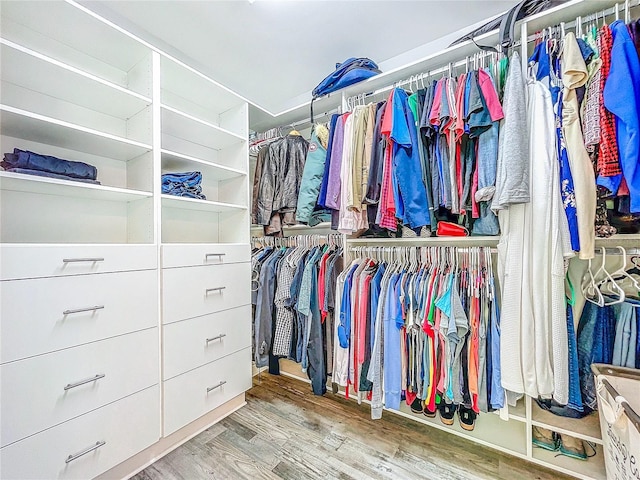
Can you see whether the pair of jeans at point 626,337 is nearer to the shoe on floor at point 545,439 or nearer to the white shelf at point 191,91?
the shoe on floor at point 545,439

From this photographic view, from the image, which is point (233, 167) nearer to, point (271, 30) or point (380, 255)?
point (271, 30)

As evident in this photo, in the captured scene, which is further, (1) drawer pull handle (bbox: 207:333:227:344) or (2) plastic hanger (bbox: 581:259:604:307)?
(1) drawer pull handle (bbox: 207:333:227:344)

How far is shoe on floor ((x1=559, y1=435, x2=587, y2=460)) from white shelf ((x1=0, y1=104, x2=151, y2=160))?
2522mm

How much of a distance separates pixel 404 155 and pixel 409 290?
2.28 feet

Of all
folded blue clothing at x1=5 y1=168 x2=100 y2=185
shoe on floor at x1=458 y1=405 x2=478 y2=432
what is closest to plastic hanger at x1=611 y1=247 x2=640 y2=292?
shoe on floor at x1=458 y1=405 x2=478 y2=432

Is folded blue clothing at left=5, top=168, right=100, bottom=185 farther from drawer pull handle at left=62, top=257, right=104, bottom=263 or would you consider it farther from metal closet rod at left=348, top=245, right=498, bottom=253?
Answer: metal closet rod at left=348, top=245, right=498, bottom=253

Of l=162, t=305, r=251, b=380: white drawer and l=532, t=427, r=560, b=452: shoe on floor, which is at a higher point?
l=162, t=305, r=251, b=380: white drawer

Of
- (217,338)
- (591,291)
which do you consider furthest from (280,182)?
(591,291)

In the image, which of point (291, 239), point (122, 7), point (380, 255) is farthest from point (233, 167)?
point (380, 255)

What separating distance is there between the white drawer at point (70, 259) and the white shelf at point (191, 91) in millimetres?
1025

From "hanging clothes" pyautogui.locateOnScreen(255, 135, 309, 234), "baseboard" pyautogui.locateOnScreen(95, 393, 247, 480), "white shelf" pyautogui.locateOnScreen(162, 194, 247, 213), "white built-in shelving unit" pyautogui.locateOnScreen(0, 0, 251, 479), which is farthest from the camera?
"hanging clothes" pyautogui.locateOnScreen(255, 135, 309, 234)

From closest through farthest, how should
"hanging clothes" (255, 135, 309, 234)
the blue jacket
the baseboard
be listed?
the blue jacket, the baseboard, "hanging clothes" (255, 135, 309, 234)

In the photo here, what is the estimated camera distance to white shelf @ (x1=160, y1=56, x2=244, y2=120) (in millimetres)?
1557

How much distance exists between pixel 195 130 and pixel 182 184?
398 mm
